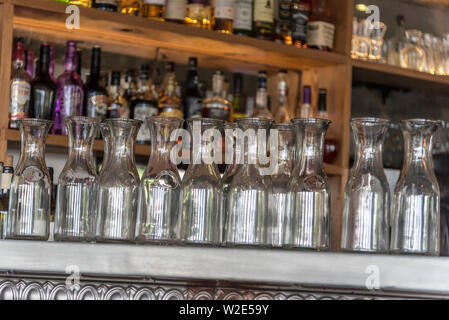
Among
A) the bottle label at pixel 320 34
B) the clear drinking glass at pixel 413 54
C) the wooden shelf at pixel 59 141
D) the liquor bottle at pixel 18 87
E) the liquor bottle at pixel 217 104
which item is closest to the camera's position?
the wooden shelf at pixel 59 141

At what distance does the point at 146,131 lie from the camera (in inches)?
87.4

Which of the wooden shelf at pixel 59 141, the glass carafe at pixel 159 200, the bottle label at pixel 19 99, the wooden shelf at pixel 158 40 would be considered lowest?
the glass carafe at pixel 159 200

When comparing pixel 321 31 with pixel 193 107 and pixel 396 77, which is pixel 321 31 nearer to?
pixel 396 77

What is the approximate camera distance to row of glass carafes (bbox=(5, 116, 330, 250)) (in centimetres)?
95

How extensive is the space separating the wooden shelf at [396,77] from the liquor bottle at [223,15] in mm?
439

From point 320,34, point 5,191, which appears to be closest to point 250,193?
point 5,191

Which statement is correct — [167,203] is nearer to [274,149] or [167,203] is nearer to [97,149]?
[274,149]

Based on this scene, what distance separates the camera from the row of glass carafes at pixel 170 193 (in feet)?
3.10

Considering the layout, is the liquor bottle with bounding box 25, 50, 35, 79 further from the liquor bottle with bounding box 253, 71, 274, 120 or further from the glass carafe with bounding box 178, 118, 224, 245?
the glass carafe with bounding box 178, 118, 224, 245

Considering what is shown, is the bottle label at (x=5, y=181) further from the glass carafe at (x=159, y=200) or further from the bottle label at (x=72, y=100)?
the bottle label at (x=72, y=100)

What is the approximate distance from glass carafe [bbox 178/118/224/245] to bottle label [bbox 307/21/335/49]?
5.16ft

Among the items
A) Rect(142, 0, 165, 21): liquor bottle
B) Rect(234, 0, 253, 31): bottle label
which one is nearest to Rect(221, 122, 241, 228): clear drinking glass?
Rect(142, 0, 165, 21): liquor bottle

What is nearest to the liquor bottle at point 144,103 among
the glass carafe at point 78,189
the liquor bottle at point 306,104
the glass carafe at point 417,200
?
the liquor bottle at point 306,104
